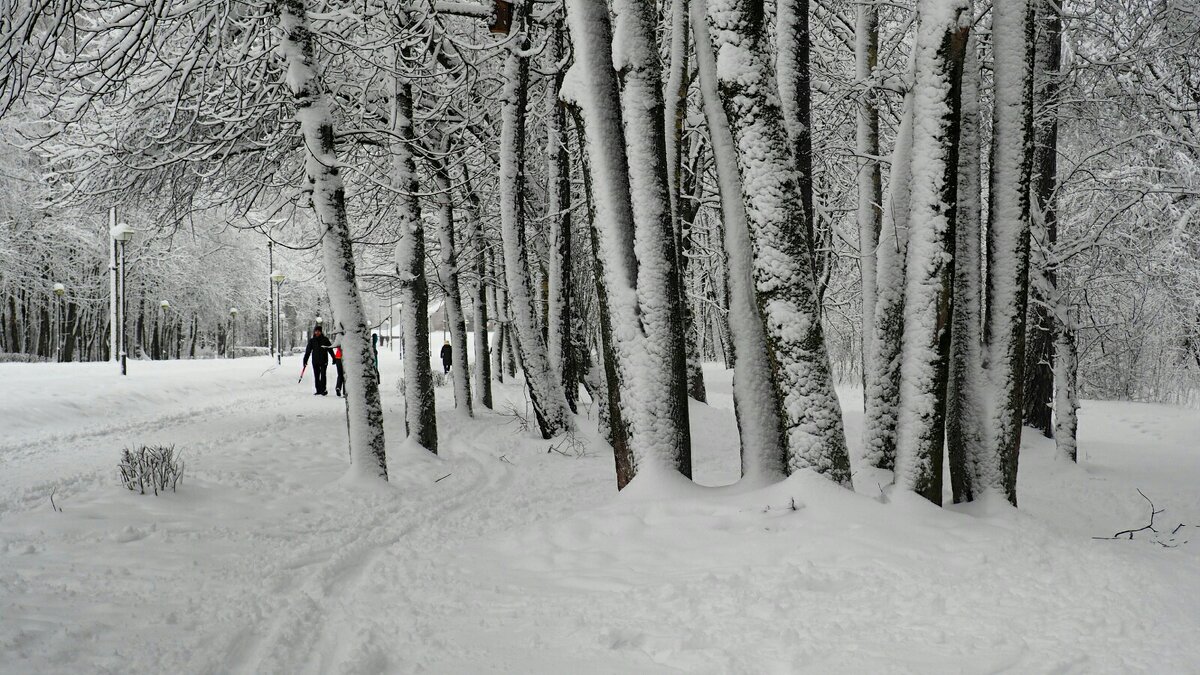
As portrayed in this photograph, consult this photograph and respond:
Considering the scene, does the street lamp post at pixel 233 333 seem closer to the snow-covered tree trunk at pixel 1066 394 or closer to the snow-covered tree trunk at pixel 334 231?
the snow-covered tree trunk at pixel 334 231

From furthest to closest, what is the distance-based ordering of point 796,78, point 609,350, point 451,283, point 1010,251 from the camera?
point 451,283 < point 796,78 < point 609,350 < point 1010,251

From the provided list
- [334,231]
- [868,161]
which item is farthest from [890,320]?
[334,231]

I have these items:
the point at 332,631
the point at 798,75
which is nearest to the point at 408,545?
the point at 332,631

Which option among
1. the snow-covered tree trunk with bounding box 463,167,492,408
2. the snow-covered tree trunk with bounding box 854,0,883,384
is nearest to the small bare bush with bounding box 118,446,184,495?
the snow-covered tree trunk with bounding box 463,167,492,408

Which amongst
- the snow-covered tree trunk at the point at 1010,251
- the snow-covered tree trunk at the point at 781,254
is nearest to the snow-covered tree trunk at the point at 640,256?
the snow-covered tree trunk at the point at 781,254

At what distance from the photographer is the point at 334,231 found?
6.68 m

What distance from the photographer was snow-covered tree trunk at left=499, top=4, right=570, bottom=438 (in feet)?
30.6

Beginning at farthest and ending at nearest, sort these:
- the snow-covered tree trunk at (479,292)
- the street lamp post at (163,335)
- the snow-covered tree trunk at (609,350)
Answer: the street lamp post at (163,335)
the snow-covered tree trunk at (479,292)
the snow-covered tree trunk at (609,350)

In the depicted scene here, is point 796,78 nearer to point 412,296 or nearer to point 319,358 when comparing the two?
point 412,296

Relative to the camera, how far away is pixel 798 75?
5840 mm

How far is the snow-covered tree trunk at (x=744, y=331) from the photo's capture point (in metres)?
4.91

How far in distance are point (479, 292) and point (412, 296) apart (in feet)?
Result: 30.4

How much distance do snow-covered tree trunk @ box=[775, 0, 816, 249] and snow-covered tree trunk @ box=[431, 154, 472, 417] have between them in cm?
552

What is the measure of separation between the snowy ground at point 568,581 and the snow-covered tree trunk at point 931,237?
1.64 ft
